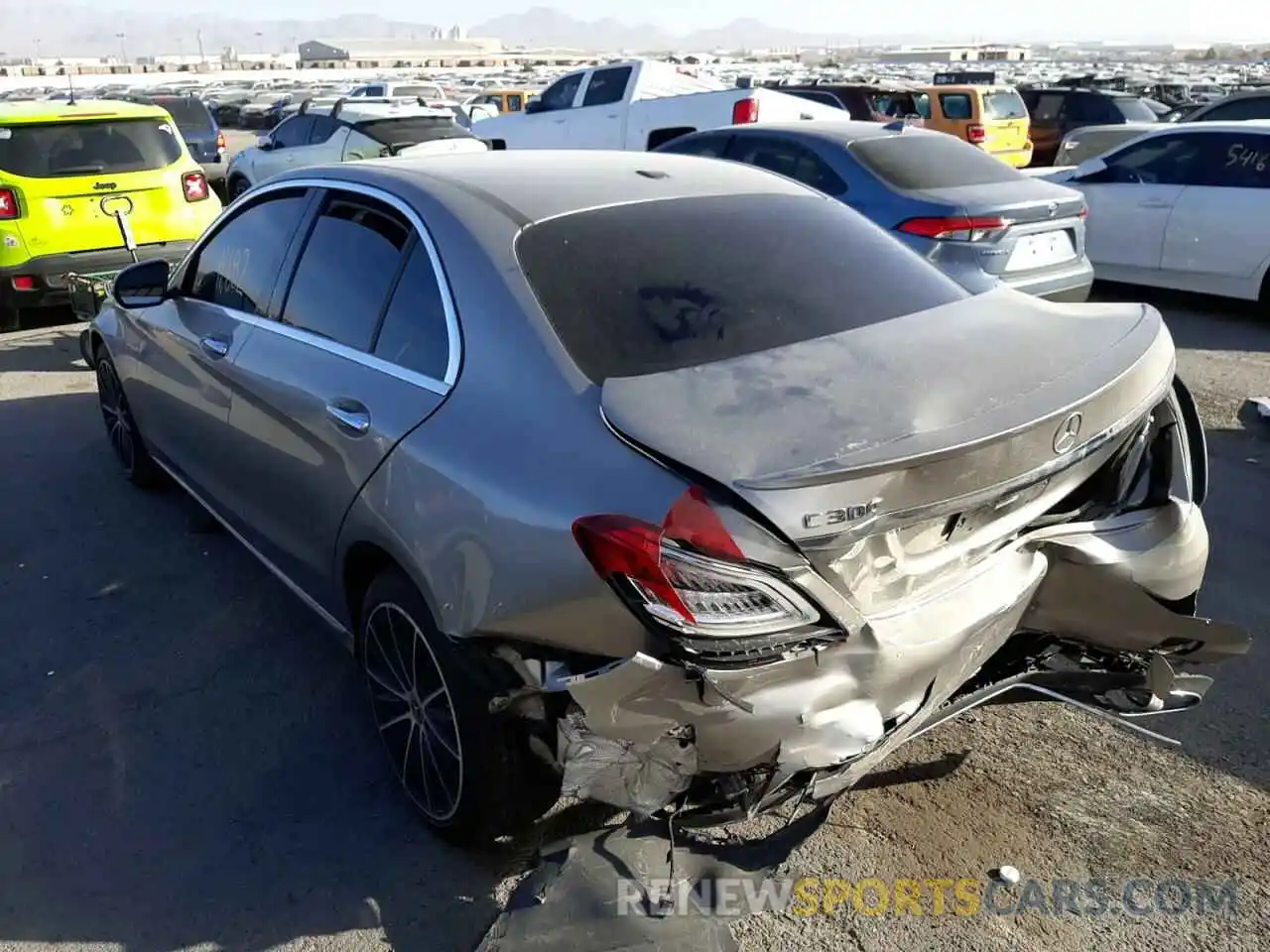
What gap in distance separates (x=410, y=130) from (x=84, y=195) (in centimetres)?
590

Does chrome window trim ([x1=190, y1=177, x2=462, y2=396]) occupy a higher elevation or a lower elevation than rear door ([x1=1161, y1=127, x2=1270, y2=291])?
higher

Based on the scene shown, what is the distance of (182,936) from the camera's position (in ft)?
9.11

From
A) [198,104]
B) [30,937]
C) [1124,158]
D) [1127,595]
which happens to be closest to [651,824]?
[1127,595]

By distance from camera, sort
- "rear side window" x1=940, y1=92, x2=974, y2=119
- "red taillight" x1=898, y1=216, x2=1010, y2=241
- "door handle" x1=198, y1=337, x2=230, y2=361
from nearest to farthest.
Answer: "door handle" x1=198, y1=337, x2=230, y2=361 < "red taillight" x1=898, y1=216, x2=1010, y2=241 < "rear side window" x1=940, y1=92, x2=974, y2=119

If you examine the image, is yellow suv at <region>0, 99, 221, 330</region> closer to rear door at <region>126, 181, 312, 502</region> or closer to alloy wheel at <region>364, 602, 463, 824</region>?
rear door at <region>126, 181, 312, 502</region>

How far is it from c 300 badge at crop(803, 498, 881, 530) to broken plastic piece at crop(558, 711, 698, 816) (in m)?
0.54

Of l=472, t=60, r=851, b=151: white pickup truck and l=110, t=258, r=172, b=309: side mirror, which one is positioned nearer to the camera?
l=110, t=258, r=172, b=309: side mirror

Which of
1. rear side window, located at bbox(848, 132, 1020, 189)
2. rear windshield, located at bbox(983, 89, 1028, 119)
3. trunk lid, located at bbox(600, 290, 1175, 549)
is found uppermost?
trunk lid, located at bbox(600, 290, 1175, 549)

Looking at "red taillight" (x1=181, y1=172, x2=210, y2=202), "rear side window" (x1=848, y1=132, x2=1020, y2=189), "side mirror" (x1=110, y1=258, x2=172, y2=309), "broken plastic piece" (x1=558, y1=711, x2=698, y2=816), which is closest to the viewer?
"broken plastic piece" (x1=558, y1=711, x2=698, y2=816)

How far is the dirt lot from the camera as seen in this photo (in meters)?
2.78

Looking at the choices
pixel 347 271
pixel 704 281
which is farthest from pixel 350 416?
pixel 704 281

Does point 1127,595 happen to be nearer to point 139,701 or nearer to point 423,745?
point 423,745

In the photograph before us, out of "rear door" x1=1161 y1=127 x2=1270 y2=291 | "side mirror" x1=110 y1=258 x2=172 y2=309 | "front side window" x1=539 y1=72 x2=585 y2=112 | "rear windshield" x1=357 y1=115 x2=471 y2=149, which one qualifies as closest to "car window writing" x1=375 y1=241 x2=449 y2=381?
"side mirror" x1=110 y1=258 x2=172 y2=309

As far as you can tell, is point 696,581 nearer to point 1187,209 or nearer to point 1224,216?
point 1224,216
